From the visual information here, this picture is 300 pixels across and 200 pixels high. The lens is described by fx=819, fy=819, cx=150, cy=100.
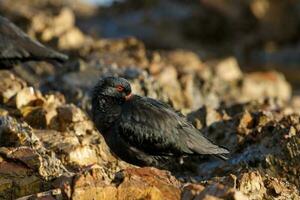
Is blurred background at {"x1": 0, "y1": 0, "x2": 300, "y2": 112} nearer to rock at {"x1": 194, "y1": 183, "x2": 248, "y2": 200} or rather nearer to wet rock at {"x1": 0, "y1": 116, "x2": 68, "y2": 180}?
wet rock at {"x1": 0, "y1": 116, "x2": 68, "y2": 180}

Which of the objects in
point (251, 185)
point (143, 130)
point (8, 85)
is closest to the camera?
point (251, 185)

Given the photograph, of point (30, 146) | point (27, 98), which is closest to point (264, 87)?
point (27, 98)

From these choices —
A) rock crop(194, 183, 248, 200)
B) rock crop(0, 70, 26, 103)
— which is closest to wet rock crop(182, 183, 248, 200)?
rock crop(194, 183, 248, 200)

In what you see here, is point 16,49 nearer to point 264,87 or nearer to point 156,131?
point 156,131

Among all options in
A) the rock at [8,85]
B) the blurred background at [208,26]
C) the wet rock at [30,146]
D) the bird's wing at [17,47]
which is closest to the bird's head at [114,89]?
the wet rock at [30,146]

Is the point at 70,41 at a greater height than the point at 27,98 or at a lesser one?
greater

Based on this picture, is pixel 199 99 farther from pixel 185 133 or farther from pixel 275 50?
pixel 275 50
